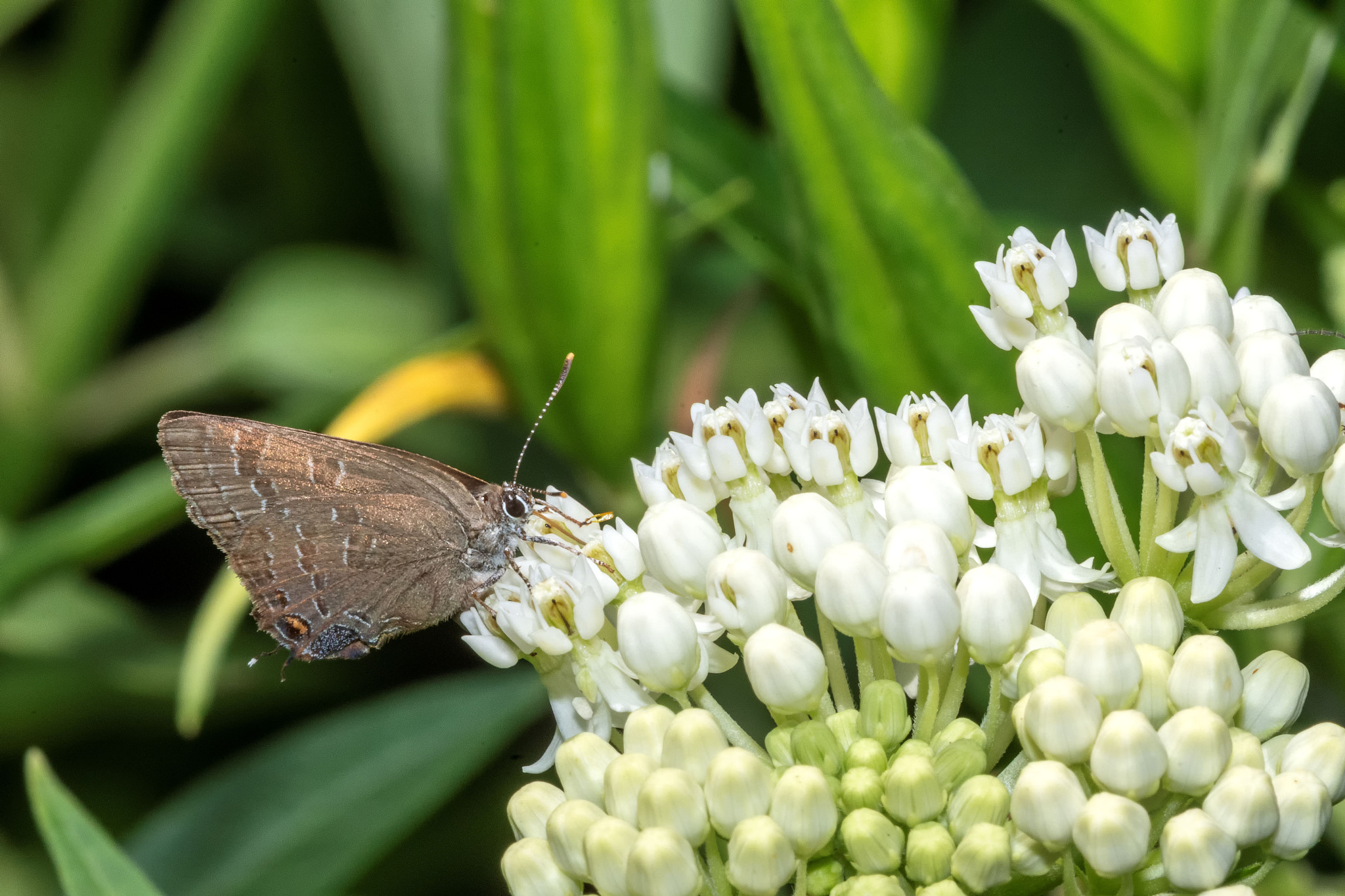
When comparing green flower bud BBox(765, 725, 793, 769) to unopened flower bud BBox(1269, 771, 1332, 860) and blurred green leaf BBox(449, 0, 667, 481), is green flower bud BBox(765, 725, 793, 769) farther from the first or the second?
blurred green leaf BBox(449, 0, 667, 481)

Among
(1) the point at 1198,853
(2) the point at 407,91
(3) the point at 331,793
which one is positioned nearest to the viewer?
(1) the point at 1198,853

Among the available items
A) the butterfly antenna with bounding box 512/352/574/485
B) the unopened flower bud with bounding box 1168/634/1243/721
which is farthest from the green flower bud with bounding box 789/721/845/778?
the butterfly antenna with bounding box 512/352/574/485

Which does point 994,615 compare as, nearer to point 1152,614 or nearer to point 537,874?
point 1152,614

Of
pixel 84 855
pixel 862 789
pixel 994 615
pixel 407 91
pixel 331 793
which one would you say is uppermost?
pixel 407 91

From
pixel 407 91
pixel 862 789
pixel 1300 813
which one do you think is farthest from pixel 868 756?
pixel 407 91

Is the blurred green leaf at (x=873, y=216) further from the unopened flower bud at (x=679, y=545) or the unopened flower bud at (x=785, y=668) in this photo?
the unopened flower bud at (x=785, y=668)

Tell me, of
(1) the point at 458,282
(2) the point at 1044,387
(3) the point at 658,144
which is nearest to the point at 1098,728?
(2) the point at 1044,387
